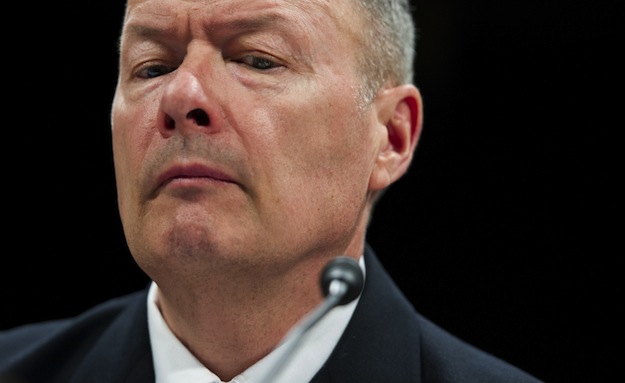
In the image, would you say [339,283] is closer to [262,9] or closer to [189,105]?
[189,105]

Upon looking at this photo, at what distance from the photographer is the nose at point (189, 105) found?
186 cm

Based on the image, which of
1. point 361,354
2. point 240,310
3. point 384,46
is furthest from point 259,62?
point 361,354

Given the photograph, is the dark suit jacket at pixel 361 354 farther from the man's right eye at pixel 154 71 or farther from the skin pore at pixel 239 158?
the man's right eye at pixel 154 71

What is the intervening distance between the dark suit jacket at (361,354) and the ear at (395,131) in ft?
0.67

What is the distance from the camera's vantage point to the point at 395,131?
2.22 metres

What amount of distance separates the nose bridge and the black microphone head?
1.29ft

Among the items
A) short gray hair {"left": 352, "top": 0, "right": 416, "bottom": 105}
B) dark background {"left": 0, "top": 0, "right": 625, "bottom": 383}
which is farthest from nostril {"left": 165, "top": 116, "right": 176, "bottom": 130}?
dark background {"left": 0, "top": 0, "right": 625, "bottom": 383}

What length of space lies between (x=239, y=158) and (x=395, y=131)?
0.47 metres

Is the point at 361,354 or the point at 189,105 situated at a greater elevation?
the point at 189,105

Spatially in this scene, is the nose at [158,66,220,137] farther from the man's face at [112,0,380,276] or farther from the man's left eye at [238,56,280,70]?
the man's left eye at [238,56,280,70]

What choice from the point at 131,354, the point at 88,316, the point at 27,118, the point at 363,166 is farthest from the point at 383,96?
the point at 27,118

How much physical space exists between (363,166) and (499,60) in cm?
103

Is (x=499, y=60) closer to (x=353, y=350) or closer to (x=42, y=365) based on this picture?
(x=353, y=350)

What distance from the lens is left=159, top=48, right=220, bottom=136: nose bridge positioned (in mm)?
1863
